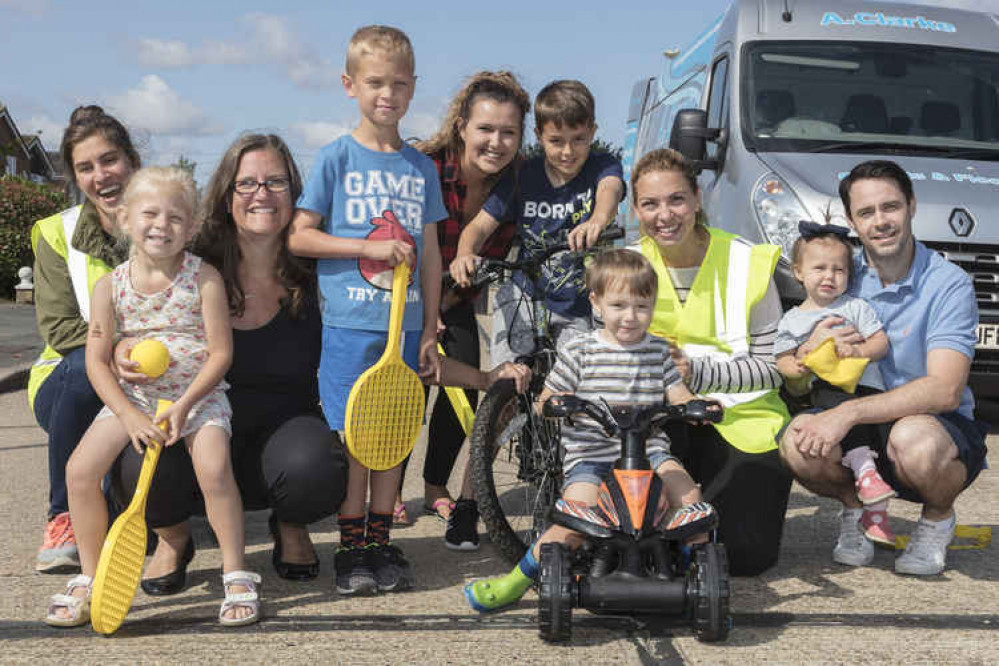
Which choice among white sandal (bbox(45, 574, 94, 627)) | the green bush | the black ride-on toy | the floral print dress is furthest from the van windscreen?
the green bush

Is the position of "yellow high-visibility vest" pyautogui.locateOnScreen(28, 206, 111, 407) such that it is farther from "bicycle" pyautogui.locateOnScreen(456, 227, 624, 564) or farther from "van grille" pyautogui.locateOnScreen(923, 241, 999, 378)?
"van grille" pyautogui.locateOnScreen(923, 241, 999, 378)

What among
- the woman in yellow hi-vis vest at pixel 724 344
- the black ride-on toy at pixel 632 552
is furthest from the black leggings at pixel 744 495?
the black ride-on toy at pixel 632 552

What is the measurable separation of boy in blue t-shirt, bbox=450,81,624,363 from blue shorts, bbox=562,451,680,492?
2.43 ft

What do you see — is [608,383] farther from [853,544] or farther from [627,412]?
[853,544]

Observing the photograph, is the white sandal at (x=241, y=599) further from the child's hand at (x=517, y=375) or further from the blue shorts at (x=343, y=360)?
the child's hand at (x=517, y=375)

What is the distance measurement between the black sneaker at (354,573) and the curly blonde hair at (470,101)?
178cm

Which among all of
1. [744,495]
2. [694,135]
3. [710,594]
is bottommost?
[710,594]

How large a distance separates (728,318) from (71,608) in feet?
8.20

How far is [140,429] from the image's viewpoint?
3.39m

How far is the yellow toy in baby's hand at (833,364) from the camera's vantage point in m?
3.89

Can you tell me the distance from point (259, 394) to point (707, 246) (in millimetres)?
1813

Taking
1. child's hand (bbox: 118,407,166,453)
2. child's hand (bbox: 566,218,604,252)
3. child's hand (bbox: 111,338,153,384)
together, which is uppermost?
child's hand (bbox: 566,218,604,252)

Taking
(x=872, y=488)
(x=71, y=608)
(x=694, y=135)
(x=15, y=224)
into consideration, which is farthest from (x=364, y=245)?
(x=15, y=224)

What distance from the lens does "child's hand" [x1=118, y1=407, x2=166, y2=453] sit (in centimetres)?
339
